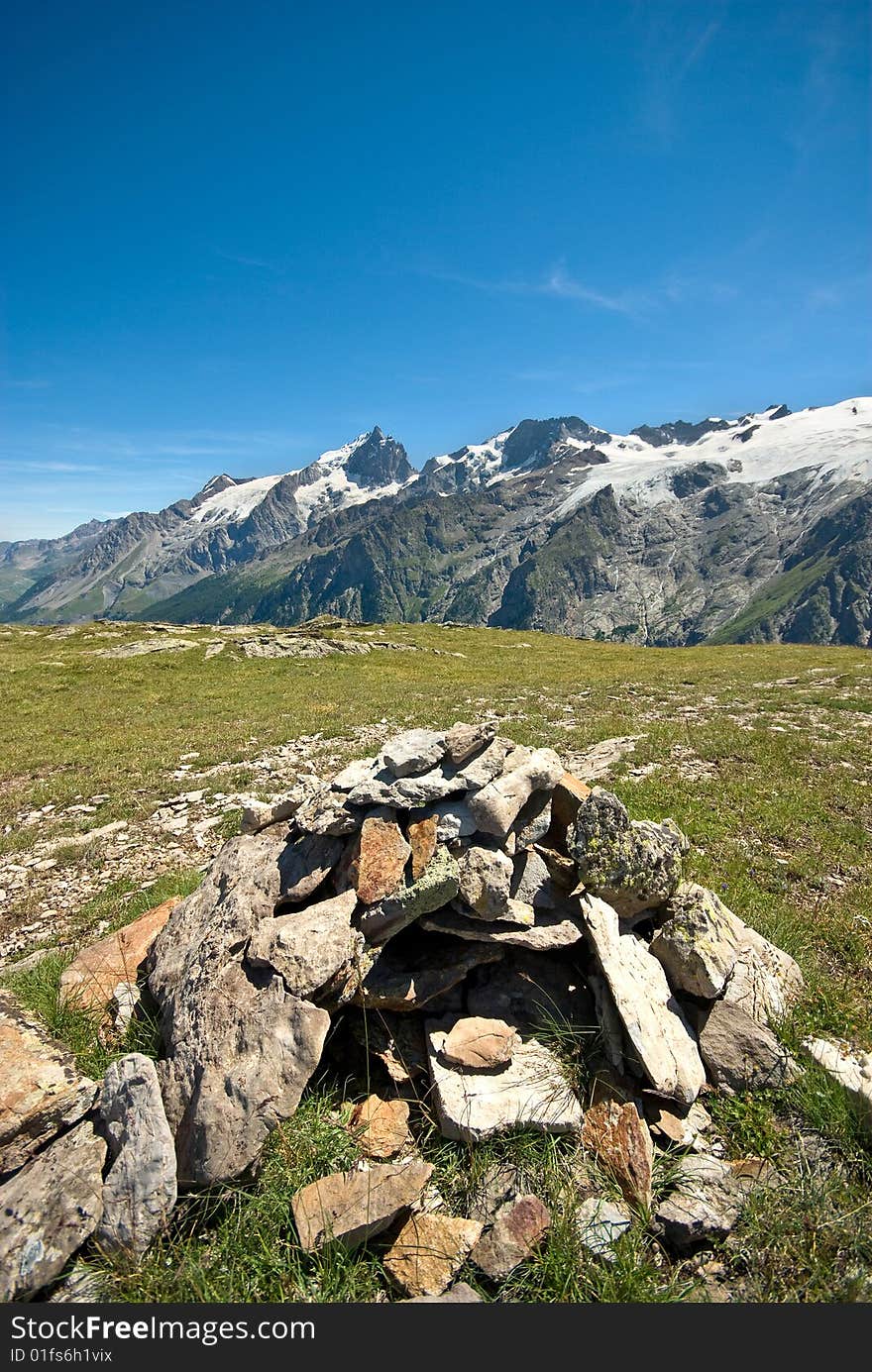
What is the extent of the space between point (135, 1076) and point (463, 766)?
6.01m

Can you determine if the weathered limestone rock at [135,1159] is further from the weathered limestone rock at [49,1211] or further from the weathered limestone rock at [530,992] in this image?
the weathered limestone rock at [530,992]

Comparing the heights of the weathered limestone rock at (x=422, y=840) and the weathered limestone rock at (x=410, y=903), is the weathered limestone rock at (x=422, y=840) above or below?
above

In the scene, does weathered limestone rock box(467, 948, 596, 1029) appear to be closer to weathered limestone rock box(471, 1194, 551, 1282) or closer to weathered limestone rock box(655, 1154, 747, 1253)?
weathered limestone rock box(655, 1154, 747, 1253)

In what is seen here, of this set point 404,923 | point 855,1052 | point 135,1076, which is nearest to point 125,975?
point 135,1076

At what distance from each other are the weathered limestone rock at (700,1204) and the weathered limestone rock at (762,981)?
2.00 metres

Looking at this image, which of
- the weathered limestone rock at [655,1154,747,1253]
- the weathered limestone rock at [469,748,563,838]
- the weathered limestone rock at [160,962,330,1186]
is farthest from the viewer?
the weathered limestone rock at [469,748,563,838]

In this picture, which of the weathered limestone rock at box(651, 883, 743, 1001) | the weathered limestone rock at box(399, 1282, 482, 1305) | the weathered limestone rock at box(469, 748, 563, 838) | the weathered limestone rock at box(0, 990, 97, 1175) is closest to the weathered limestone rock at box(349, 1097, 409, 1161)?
the weathered limestone rock at box(399, 1282, 482, 1305)

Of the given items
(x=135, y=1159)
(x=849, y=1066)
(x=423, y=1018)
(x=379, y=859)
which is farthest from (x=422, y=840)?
(x=849, y=1066)

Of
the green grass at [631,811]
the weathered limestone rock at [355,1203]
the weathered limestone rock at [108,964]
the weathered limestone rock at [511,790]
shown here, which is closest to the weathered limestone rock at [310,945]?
the green grass at [631,811]

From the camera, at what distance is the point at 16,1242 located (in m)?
5.07

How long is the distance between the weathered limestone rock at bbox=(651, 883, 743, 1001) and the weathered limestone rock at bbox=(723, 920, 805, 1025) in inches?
5.4

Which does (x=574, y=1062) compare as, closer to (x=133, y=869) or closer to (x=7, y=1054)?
(x=7, y=1054)

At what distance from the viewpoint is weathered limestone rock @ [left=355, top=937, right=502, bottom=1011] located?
7.57 meters

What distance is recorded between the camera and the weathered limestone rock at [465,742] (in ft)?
31.9
